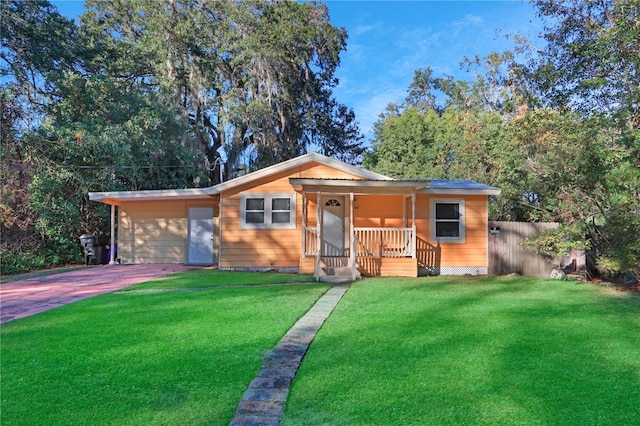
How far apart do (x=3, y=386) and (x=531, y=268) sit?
12.7 metres

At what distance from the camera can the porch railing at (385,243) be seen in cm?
1080

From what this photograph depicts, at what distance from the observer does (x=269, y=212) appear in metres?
11.7

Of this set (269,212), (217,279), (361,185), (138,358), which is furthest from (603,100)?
(138,358)

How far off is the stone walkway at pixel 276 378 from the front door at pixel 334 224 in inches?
236

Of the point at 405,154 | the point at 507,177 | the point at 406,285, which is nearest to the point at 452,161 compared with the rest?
the point at 405,154

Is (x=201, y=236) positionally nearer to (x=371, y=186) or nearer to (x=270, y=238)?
→ (x=270, y=238)

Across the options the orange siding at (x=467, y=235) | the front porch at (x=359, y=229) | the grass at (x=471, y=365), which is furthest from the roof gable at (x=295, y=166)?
the grass at (x=471, y=365)

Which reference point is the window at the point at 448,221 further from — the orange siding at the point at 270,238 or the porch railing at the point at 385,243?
the orange siding at the point at 270,238

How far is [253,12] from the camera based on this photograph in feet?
66.7

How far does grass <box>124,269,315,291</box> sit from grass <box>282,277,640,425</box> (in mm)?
3363

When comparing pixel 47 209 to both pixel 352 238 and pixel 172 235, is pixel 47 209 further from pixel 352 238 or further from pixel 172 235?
pixel 352 238

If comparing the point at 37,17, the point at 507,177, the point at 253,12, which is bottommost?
the point at 507,177

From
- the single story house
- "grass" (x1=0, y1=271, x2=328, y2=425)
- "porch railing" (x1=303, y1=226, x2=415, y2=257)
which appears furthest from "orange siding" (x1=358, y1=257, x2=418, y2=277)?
"grass" (x1=0, y1=271, x2=328, y2=425)

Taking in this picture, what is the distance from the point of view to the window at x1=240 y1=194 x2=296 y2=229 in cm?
1169
